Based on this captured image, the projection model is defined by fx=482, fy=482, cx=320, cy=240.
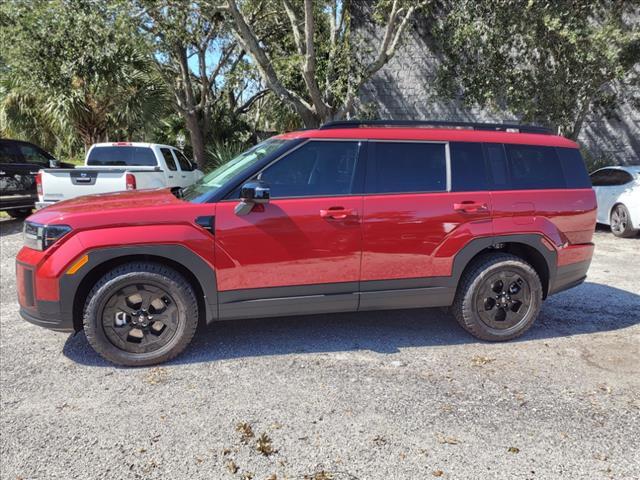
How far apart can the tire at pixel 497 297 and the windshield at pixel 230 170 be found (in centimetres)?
206

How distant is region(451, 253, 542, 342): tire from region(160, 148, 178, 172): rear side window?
7764mm

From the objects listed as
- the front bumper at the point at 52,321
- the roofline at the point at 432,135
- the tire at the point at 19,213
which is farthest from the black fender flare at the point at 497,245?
the tire at the point at 19,213

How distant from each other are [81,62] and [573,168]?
10.4 meters

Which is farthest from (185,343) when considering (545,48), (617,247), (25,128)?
(25,128)

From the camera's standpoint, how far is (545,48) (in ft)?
34.9

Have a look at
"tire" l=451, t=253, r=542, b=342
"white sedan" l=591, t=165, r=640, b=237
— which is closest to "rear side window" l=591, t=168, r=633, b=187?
"white sedan" l=591, t=165, r=640, b=237

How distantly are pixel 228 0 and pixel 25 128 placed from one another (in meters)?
12.0

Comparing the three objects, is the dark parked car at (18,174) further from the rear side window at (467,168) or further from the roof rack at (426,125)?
the rear side window at (467,168)

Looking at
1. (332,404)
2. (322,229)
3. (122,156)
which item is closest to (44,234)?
(322,229)

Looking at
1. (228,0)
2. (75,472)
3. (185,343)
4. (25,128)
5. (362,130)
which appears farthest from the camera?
(25,128)

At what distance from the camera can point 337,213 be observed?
12.7 feet

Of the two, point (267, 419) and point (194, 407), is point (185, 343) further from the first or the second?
point (267, 419)

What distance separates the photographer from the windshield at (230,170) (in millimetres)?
3979

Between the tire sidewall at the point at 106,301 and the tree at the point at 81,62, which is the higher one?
the tree at the point at 81,62
